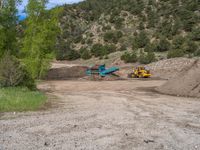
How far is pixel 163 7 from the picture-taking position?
7062cm

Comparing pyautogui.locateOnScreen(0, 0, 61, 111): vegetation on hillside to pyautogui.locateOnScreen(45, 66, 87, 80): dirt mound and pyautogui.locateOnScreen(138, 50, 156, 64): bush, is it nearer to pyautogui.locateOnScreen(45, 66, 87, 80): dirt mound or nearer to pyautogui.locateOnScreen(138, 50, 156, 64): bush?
pyautogui.locateOnScreen(45, 66, 87, 80): dirt mound

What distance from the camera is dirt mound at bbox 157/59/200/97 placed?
23.9 metres

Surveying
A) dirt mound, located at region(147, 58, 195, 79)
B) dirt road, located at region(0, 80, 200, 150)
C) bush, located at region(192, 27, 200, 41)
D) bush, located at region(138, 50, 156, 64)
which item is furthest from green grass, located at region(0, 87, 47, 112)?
bush, located at region(192, 27, 200, 41)

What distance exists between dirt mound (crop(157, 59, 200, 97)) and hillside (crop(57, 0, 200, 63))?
27524mm

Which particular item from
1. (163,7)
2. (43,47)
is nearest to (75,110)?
(43,47)

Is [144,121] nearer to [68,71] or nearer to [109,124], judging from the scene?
[109,124]

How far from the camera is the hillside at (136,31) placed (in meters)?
58.4

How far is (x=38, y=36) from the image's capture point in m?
36.9

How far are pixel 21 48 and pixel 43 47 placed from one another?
93.2 inches

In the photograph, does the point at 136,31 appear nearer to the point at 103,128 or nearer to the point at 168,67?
the point at 168,67

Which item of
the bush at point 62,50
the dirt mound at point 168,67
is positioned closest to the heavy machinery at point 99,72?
the dirt mound at point 168,67

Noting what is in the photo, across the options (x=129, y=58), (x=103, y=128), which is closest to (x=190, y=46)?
(x=129, y=58)

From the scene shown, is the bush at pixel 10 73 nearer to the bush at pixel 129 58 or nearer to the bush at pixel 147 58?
the bush at pixel 147 58

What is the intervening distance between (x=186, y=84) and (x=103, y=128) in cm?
1410
